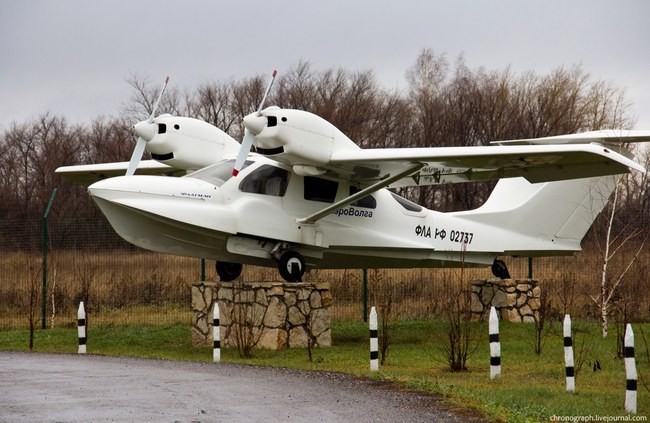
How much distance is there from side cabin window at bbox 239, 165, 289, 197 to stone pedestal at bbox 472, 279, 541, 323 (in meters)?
5.67

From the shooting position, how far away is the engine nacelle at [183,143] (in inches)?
770

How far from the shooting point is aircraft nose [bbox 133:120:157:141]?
19.4 m

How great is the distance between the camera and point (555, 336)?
64.3 ft

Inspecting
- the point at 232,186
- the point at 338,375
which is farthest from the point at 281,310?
the point at 338,375

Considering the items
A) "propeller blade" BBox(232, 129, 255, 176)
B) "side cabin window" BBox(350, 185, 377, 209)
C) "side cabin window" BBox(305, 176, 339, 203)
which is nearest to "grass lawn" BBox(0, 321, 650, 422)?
"side cabin window" BBox(350, 185, 377, 209)

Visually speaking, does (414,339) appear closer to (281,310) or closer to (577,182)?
(281,310)

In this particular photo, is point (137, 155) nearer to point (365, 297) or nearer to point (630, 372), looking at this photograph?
point (365, 297)

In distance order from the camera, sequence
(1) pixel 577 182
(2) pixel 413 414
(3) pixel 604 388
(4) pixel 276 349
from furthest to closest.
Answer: (1) pixel 577 182 < (4) pixel 276 349 < (3) pixel 604 388 < (2) pixel 413 414

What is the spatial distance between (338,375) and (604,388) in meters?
3.34

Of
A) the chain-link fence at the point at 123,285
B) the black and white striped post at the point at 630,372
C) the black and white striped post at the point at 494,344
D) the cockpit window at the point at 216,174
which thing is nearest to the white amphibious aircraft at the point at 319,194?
the cockpit window at the point at 216,174

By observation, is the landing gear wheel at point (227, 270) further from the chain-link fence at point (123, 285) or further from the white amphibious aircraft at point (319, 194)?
the chain-link fence at point (123, 285)

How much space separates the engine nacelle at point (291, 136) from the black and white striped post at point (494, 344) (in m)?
5.60
